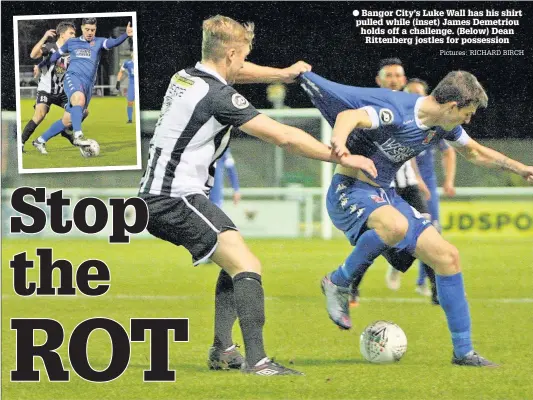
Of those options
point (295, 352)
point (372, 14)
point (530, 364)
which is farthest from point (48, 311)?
point (530, 364)

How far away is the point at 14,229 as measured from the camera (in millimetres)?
5848

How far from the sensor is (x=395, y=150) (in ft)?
21.2

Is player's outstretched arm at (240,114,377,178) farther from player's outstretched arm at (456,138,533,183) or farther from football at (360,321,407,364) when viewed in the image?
player's outstretched arm at (456,138,533,183)

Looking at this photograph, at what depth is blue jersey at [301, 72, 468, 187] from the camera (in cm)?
627

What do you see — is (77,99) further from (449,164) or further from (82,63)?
(449,164)

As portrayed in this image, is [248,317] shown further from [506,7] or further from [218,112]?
Result: [506,7]

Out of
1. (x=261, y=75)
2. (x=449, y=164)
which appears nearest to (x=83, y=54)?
(x=261, y=75)

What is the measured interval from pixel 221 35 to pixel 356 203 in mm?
1647

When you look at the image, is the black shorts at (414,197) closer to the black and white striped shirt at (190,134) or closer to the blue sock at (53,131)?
the blue sock at (53,131)

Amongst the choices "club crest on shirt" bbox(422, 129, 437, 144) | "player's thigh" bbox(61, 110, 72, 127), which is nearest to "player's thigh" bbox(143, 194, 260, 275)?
"club crest on shirt" bbox(422, 129, 437, 144)

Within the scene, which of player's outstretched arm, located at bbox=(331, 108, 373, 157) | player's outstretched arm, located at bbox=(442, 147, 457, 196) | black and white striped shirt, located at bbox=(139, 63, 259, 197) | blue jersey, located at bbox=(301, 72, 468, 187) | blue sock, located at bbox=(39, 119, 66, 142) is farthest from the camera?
player's outstretched arm, located at bbox=(442, 147, 457, 196)

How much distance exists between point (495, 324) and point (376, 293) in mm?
2224

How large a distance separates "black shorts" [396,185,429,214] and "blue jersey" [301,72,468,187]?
2247 millimetres

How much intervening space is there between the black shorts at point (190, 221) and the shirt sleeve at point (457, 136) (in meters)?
1.68
